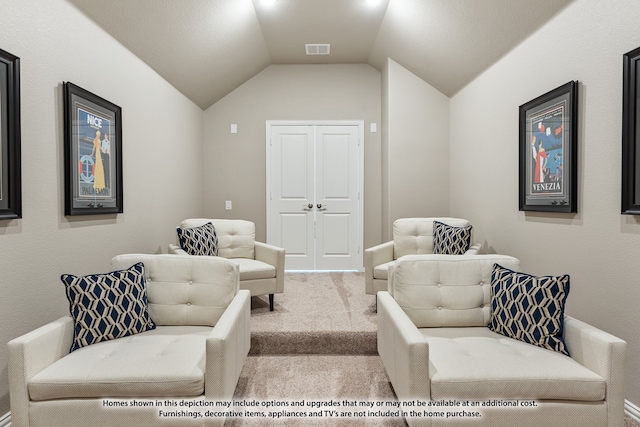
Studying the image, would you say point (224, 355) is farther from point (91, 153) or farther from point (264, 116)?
point (264, 116)

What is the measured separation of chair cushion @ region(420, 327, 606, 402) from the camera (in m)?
1.54

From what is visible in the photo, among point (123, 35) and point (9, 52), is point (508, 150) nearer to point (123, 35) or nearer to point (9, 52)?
point (123, 35)

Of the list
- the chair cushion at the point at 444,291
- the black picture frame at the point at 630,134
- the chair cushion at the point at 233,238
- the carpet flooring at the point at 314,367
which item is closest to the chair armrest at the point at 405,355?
the chair cushion at the point at 444,291

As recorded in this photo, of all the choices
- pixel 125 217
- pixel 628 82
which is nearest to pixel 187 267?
pixel 125 217

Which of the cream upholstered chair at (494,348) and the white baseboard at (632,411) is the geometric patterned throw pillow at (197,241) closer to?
the cream upholstered chair at (494,348)

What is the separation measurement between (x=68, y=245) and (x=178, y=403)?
135cm

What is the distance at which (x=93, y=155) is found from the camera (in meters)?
2.53

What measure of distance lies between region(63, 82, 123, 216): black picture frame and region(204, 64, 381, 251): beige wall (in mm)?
2235

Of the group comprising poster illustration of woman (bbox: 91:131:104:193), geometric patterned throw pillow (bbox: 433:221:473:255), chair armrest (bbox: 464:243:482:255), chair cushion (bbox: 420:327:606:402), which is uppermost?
poster illustration of woman (bbox: 91:131:104:193)

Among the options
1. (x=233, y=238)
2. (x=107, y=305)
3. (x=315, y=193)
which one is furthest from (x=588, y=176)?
(x=315, y=193)

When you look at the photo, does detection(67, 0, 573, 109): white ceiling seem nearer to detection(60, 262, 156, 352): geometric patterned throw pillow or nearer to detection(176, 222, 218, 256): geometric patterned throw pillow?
detection(176, 222, 218, 256): geometric patterned throw pillow

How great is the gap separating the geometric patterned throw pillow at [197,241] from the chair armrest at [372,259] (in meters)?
1.44

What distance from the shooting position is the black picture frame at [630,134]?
1.84m

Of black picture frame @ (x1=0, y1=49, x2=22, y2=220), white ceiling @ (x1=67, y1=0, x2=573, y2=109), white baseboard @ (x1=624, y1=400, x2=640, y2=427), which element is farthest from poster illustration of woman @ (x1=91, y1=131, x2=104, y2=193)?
white baseboard @ (x1=624, y1=400, x2=640, y2=427)
